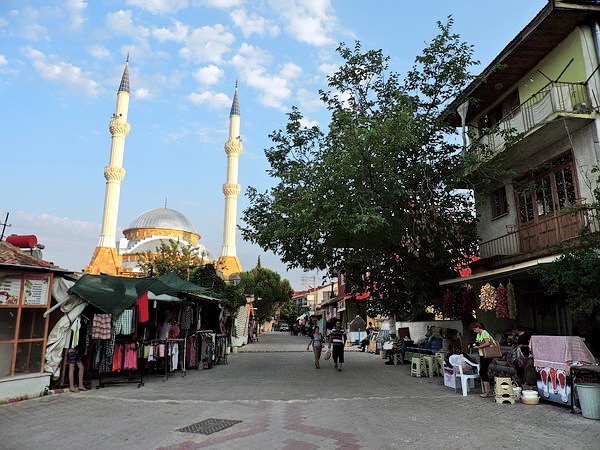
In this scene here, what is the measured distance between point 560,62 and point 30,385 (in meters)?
14.7

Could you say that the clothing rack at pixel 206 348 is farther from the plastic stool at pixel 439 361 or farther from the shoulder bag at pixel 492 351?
the shoulder bag at pixel 492 351

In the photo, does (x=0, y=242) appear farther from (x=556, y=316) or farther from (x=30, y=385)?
(x=556, y=316)

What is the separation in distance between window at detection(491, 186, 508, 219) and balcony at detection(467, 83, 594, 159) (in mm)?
2042

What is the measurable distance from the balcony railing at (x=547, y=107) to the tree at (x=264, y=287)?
130 ft

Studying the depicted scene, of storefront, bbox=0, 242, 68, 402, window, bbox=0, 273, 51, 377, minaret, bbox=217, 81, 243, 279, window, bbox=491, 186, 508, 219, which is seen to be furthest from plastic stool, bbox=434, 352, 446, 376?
minaret, bbox=217, 81, 243, 279

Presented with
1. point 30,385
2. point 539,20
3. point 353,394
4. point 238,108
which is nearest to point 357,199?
point 353,394

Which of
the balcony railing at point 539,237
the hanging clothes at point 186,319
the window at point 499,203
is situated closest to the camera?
the balcony railing at point 539,237

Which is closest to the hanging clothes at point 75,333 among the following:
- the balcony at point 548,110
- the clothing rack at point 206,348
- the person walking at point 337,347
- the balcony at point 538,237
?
the clothing rack at point 206,348

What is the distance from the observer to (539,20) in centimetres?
1045

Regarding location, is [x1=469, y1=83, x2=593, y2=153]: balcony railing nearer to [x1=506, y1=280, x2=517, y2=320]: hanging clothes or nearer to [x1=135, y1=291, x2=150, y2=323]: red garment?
[x1=506, y1=280, x2=517, y2=320]: hanging clothes

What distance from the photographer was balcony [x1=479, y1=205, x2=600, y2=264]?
31.6 feet

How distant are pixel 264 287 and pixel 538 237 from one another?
139 ft

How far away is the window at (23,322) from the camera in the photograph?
28.3 feet

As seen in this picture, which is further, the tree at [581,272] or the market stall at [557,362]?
the market stall at [557,362]
